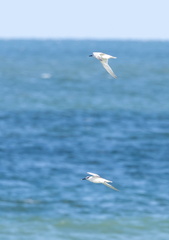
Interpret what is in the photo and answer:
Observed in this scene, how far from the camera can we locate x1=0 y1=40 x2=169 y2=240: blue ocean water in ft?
112

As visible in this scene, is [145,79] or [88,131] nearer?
[88,131]

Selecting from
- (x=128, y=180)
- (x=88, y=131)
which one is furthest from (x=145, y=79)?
(x=128, y=180)

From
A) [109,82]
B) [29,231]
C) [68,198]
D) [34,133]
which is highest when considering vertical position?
[109,82]

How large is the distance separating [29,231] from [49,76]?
92296mm

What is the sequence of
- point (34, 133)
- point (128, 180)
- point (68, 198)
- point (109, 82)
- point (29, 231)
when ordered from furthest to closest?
point (109, 82), point (34, 133), point (128, 180), point (68, 198), point (29, 231)

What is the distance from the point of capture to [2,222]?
3475 cm

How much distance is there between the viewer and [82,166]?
146ft

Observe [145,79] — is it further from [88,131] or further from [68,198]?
[68,198]

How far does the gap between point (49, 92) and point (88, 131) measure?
37413 mm

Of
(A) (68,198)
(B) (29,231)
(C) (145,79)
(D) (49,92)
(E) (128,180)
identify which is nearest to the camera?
(B) (29,231)

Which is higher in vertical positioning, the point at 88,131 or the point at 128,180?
the point at 88,131

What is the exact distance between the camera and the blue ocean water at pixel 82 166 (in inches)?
1346

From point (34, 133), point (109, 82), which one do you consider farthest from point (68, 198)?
point (109, 82)

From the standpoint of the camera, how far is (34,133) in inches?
2247
